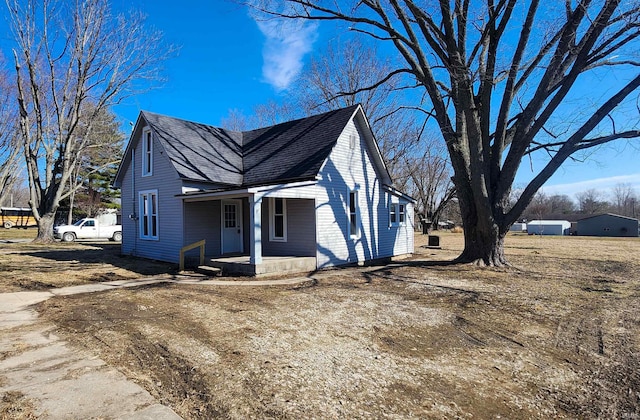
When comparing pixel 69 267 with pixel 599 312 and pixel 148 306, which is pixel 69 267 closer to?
pixel 148 306

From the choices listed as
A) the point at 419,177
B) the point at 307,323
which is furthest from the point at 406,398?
the point at 419,177

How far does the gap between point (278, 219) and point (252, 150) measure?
4514 millimetres

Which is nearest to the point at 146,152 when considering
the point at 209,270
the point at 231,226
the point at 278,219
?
the point at 231,226

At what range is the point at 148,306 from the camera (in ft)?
23.9

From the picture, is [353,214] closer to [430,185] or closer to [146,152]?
[146,152]

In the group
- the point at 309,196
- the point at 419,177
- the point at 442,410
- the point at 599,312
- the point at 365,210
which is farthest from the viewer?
the point at 419,177

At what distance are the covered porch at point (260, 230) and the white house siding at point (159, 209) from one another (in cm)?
67

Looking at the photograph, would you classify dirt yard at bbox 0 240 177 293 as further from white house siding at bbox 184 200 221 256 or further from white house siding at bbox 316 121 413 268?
white house siding at bbox 316 121 413 268

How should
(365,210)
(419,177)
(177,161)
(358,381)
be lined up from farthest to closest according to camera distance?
(419,177) < (365,210) < (177,161) < (358,381)

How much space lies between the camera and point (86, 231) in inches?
1044

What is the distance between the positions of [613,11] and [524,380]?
10931mm

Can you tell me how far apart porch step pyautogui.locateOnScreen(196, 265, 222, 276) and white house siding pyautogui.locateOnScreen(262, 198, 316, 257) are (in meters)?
2.30

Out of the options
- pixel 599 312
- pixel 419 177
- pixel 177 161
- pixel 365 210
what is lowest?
pixel 599 312

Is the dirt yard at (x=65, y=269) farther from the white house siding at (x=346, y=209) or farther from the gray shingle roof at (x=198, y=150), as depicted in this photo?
the white house siding at (x=346, y=209)
